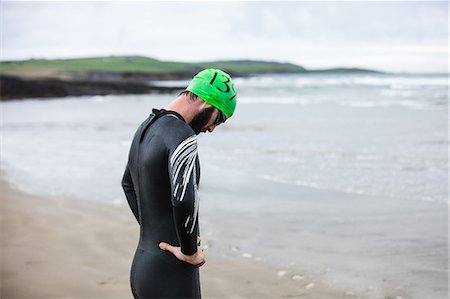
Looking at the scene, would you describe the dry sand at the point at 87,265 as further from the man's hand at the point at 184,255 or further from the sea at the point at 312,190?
the man's hand at the point at 184,255

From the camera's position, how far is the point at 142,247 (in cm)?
274

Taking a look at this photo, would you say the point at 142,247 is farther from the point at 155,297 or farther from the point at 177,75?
the point at 177,75

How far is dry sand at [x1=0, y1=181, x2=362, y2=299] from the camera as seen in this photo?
16.8ft

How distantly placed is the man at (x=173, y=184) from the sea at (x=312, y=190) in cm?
292

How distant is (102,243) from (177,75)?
92878mm

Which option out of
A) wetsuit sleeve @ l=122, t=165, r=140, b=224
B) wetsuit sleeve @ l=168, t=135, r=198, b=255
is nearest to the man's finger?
wetsuit sleeve @ l=168, t=135, r=198, b=255

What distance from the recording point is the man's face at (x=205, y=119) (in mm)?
2573

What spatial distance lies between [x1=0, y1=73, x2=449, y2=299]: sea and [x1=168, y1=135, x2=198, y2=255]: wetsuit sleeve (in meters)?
3.11

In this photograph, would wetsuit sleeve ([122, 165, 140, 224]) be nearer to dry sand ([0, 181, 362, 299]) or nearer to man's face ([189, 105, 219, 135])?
man's face ([189, 105, 219, 135])

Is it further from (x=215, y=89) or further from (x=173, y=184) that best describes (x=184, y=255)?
(x=215, y=89)

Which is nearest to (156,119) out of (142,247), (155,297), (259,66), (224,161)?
(142,247)

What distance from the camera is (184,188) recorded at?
241cm

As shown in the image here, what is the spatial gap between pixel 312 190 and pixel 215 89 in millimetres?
6842

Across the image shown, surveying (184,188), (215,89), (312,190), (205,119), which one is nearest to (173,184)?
(184,188)
